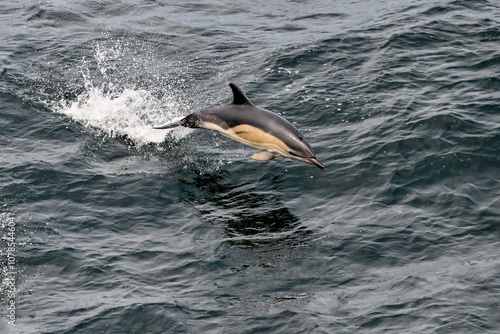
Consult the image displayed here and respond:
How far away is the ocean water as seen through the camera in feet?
40.6

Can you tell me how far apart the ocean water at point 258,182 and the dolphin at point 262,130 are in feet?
3.81

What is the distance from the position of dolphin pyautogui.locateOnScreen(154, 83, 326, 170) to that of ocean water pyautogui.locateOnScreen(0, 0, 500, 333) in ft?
3.81

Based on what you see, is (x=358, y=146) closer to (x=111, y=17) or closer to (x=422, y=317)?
(x=422, y=317)

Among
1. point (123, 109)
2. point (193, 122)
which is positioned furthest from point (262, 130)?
point (123, 109)

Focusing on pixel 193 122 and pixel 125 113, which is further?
pixel 125 113

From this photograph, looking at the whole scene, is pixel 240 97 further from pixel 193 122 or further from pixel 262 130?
pixel 193 122

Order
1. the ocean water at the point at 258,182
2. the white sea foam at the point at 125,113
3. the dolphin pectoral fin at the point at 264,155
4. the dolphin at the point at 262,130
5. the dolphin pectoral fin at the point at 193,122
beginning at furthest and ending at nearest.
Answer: the white sea foam at the point at 125,113
the dolphin pectoral fin at the point at 193,122
the dolphin pectoral fin at the point at 264,155
the dolphin at the point at 262,130
the ocean water at the point at 258,182

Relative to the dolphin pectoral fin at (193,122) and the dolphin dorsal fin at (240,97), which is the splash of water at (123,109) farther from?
the dolphin dorsal fin at (240,97)

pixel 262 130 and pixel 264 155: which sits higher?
pixel 262 130

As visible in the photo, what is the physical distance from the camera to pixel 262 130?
15180 millimetres

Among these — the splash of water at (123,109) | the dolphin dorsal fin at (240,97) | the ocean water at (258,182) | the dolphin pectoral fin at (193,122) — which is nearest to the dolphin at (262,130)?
the dolphin dorsal fin at (240,97)

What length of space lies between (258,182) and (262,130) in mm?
1821

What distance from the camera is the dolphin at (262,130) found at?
14953 millimetres

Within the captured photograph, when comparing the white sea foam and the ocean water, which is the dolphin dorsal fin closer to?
the ocean water
